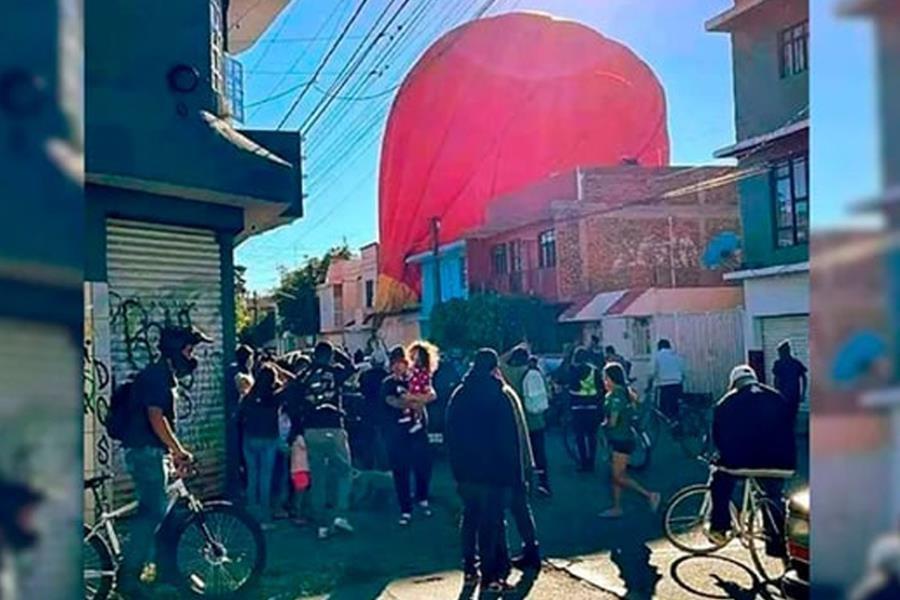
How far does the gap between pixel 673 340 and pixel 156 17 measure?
14659mm

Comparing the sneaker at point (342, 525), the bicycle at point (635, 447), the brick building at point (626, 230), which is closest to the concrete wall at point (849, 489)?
the sneaker at point (342, 525)

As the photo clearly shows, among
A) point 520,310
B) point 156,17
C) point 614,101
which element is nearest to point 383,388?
point 156,17

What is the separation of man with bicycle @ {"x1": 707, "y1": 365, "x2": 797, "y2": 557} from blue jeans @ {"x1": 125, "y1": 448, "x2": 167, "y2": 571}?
3114mm

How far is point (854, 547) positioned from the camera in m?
1.09

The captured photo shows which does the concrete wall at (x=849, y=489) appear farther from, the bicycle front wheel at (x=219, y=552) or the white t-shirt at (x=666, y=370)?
the white t-shirt at (x=666, y=370)

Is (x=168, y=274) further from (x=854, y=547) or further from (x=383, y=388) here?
(x=854, y=547)

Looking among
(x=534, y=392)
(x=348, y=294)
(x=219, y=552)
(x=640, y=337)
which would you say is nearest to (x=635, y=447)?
(x=534, y=392)

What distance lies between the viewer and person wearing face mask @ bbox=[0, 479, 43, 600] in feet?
3.19

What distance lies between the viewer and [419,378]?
853cm

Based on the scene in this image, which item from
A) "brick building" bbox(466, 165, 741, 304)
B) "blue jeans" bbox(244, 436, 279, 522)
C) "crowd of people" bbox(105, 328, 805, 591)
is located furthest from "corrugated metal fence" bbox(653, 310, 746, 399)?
"blue jeans" bbox(244, 436, 279, 522)

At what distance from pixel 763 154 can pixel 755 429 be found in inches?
493

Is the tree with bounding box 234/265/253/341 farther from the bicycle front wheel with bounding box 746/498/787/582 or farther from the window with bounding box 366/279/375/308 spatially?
the window with bounding box 366/279/375/308

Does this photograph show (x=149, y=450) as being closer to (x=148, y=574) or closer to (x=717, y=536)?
(x=148, y=574)

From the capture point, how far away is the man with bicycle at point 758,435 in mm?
5777
